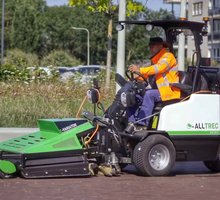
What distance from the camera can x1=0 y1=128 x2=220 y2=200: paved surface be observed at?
9000 mm

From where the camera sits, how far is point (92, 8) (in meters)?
20.9

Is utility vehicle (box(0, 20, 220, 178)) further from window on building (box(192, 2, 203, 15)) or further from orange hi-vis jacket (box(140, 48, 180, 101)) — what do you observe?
window on building (box(192, 2, 203, 15))

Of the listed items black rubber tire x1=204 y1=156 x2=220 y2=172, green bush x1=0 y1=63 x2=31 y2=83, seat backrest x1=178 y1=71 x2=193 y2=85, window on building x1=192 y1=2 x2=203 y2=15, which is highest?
window on building x1=192 y1=2 x2=203 y2=15

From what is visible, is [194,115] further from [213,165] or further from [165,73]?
[213,165]

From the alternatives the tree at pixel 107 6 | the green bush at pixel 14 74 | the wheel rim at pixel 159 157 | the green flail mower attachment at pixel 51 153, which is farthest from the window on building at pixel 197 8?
the green flail mower attachment at pixel 51 153

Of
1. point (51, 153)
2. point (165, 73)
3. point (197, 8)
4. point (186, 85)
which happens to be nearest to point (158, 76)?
point (165, 73)

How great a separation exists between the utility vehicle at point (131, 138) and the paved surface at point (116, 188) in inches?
8.1

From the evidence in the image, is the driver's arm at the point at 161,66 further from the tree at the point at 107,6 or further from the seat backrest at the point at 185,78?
the tree at the point at 107,6

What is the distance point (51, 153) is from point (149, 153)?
4.76 ft

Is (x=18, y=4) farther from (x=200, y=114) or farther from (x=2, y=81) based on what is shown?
(x=200, y=114)

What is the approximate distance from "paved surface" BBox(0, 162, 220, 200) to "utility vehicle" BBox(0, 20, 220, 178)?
0.21 meters

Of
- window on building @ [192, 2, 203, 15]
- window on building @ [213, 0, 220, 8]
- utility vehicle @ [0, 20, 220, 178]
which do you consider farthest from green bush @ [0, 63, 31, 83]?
window on building @ [192, 2, 203, 15]

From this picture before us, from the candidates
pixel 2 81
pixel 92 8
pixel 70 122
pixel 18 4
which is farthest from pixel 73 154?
pixel 18 4

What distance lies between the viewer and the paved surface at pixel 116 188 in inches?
354
